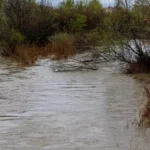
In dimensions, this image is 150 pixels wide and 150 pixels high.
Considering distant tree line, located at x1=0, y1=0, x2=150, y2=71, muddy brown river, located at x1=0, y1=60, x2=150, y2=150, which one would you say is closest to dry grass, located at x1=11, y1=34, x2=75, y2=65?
distant tree line, located at x1=0, y1=0, x2=150, y2=71

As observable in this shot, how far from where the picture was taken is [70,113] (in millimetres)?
12180

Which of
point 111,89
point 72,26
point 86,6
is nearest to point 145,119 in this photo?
point 111,89

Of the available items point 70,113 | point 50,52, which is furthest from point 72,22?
point 70,113

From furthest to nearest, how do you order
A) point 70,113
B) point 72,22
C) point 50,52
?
point 72,22
point 50,52
point 70,113

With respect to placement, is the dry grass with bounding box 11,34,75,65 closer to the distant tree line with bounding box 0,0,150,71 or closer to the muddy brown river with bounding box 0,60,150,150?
the distant tree line with bounding box 0,0,150,71

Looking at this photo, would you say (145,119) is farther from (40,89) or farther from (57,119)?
(40,89)

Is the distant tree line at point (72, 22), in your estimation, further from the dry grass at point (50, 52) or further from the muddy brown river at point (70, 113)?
the muddy brown river at point (70, 113)

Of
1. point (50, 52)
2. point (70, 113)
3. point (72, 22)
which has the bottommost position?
point (50, 52)

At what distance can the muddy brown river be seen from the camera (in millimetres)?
9297

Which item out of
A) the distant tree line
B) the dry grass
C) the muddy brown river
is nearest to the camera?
the muddy brown river

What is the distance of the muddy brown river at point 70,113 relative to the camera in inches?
366

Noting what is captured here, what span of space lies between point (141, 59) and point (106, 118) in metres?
11.3

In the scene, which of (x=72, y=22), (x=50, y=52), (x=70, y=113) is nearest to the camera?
(x=70, y=113)

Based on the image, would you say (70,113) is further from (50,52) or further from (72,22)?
(72,22)
